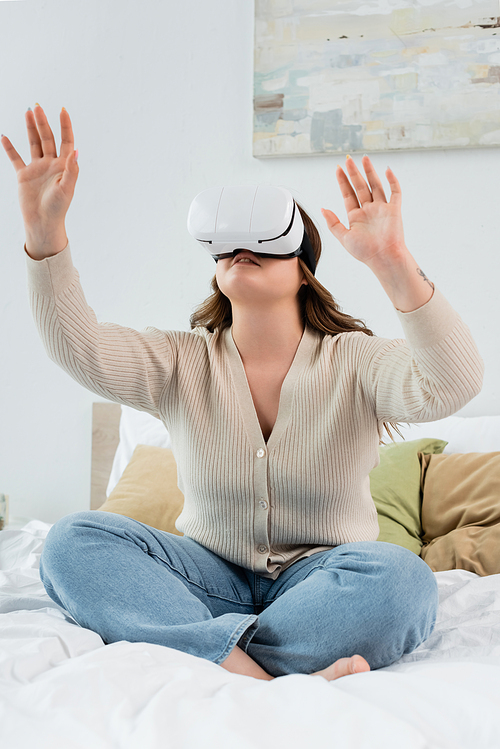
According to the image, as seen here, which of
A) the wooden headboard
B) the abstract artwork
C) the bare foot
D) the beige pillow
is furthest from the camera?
the wooden headboard

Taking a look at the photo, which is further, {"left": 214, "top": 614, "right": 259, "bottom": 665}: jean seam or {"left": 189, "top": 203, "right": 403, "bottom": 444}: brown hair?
{"left": 189, "top": 203, "right": 403, "bottom": 444}: brown hair

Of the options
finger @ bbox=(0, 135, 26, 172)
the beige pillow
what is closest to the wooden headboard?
the beige pillow

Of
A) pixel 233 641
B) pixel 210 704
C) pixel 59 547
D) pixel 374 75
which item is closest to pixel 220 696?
pixel 210 704

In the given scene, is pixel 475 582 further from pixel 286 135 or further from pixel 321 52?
pixel 321 52

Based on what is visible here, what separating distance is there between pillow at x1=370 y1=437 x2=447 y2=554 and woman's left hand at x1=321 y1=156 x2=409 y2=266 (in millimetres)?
764

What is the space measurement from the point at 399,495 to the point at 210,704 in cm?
98

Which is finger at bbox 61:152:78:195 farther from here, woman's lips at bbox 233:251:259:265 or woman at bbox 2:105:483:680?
woman's lips at bbox 233:251:259:265

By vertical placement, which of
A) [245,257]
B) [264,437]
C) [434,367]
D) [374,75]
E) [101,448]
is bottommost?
[101,448]

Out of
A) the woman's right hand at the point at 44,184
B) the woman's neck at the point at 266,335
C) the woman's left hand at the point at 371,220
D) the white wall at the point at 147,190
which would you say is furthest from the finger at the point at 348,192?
the white wall at the point at 147,190

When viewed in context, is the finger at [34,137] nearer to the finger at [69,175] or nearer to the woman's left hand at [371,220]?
the finger at [69,175]

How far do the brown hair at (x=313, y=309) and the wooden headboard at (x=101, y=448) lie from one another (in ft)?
3.24

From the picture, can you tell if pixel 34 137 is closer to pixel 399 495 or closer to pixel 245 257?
pixel 245 257

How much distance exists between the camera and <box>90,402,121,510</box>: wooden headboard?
2.24 metres

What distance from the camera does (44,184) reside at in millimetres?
1010
